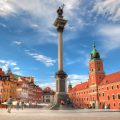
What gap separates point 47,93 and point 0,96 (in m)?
81.5

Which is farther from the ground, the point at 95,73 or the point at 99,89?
the point at 95,73

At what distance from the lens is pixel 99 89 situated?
104 m

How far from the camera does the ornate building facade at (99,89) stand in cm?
9156

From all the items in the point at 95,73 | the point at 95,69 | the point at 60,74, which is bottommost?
the point at 60,74

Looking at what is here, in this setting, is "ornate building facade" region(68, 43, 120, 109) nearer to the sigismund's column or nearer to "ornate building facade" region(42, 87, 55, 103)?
"ornate building facade" region(42, 87, 55, 103)

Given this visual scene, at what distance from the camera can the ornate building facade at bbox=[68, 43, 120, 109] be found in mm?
91562

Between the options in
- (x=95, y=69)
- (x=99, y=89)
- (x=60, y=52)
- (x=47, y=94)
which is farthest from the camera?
(x=47, y=94)

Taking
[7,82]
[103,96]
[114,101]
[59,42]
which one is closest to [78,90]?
[103,96]

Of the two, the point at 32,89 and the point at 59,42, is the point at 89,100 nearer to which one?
the point at 32,89

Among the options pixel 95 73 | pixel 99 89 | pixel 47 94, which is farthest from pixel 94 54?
pixel 47 94

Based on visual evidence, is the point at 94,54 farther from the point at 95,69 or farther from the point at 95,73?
the point at 95,73

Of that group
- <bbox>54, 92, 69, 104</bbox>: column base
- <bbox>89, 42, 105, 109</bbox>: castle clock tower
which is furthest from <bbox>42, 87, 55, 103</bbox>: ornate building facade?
<bbox>54, 92, 69, 104</bbox>: column base

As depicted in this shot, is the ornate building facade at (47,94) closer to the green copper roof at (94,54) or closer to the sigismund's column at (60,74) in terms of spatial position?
the green copper roof at (94,54)

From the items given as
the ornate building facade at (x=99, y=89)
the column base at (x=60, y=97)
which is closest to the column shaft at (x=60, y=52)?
the column base at (x=60, y=97)
